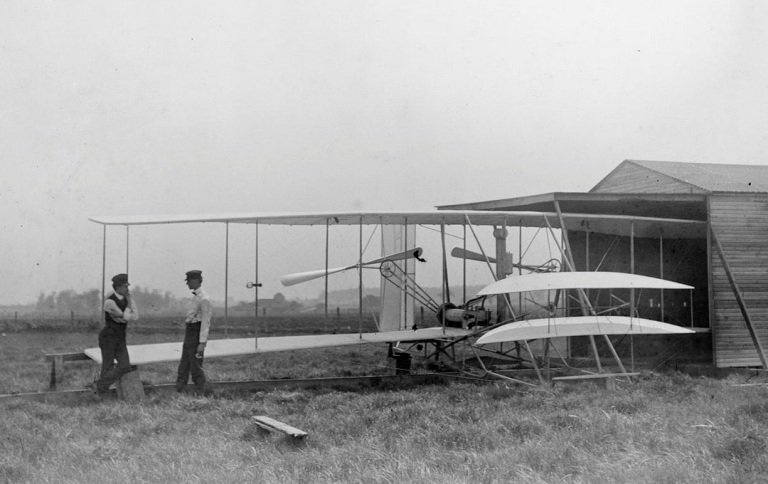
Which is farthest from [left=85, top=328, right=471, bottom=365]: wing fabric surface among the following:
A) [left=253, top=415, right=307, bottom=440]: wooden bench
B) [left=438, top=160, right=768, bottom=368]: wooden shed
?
[left=438, top=160, right=768, bottom=368]: wooden shed

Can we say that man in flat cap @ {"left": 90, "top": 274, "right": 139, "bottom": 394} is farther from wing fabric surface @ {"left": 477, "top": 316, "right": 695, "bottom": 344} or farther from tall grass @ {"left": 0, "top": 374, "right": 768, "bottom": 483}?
wing fabric surface @ {"left": 477, "top": 316, "right": 695, "bottom": 344}

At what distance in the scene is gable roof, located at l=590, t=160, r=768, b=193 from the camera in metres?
16.4

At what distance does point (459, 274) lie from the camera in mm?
16672

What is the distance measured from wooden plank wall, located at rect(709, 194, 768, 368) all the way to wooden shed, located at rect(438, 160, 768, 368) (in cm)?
2

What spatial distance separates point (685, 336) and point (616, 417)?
11688 mm

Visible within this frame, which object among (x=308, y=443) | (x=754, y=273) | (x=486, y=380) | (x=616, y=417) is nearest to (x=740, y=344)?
(x=754, y=273)

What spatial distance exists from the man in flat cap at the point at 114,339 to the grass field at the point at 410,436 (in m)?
0.41

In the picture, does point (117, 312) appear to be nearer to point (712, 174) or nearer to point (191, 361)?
point (191, 361)

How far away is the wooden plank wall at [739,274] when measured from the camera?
14.6 metres

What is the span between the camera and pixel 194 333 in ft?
34.4

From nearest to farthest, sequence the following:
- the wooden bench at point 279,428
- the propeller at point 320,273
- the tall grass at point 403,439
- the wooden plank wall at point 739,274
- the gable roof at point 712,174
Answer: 1. the tall grass at point 403,439
2. the wooden bench at point 279,428
3. the propeller at point 320,273
4. the wooden plank wall at point 739,274
5. the gable roof at point 712,174

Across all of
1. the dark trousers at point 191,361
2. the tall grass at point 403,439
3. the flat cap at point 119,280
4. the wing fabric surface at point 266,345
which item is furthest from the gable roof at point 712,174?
the flat cap at point 119,280

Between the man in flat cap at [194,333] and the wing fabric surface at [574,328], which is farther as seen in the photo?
the wing fabric surface at [574,328]

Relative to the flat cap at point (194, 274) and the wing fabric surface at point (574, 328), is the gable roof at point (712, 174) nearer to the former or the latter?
the wing fabric surface at point (574, 328)
